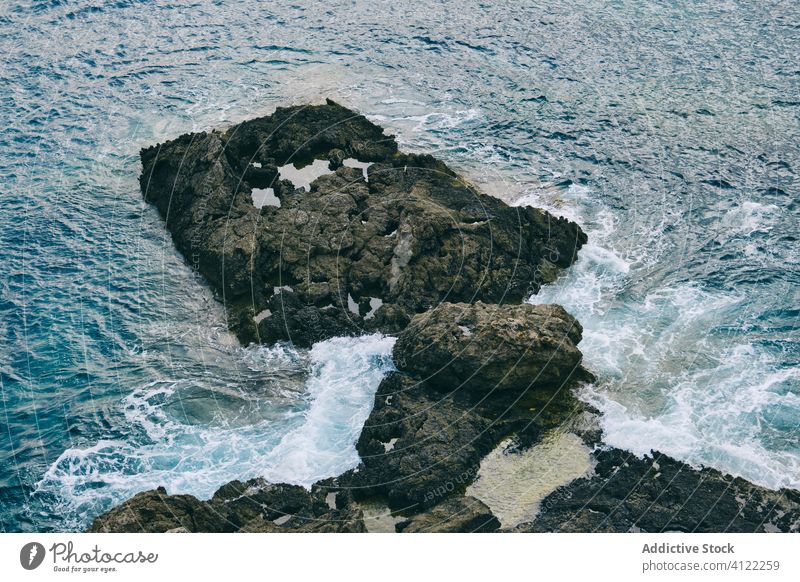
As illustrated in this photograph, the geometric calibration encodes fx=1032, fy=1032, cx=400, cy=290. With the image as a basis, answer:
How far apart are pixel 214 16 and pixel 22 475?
2503 inches

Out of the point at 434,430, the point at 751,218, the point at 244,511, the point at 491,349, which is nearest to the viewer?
the point at 244,511

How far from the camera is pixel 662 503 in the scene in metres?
54.0

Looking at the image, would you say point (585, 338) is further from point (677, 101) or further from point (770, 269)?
point (677, 101)

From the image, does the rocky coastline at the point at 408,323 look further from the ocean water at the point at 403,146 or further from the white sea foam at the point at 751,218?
the white sea foam at the point at 751,218

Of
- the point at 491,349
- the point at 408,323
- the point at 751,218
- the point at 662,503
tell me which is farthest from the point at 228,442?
the point at 751,218

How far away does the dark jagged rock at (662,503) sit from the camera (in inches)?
2087
